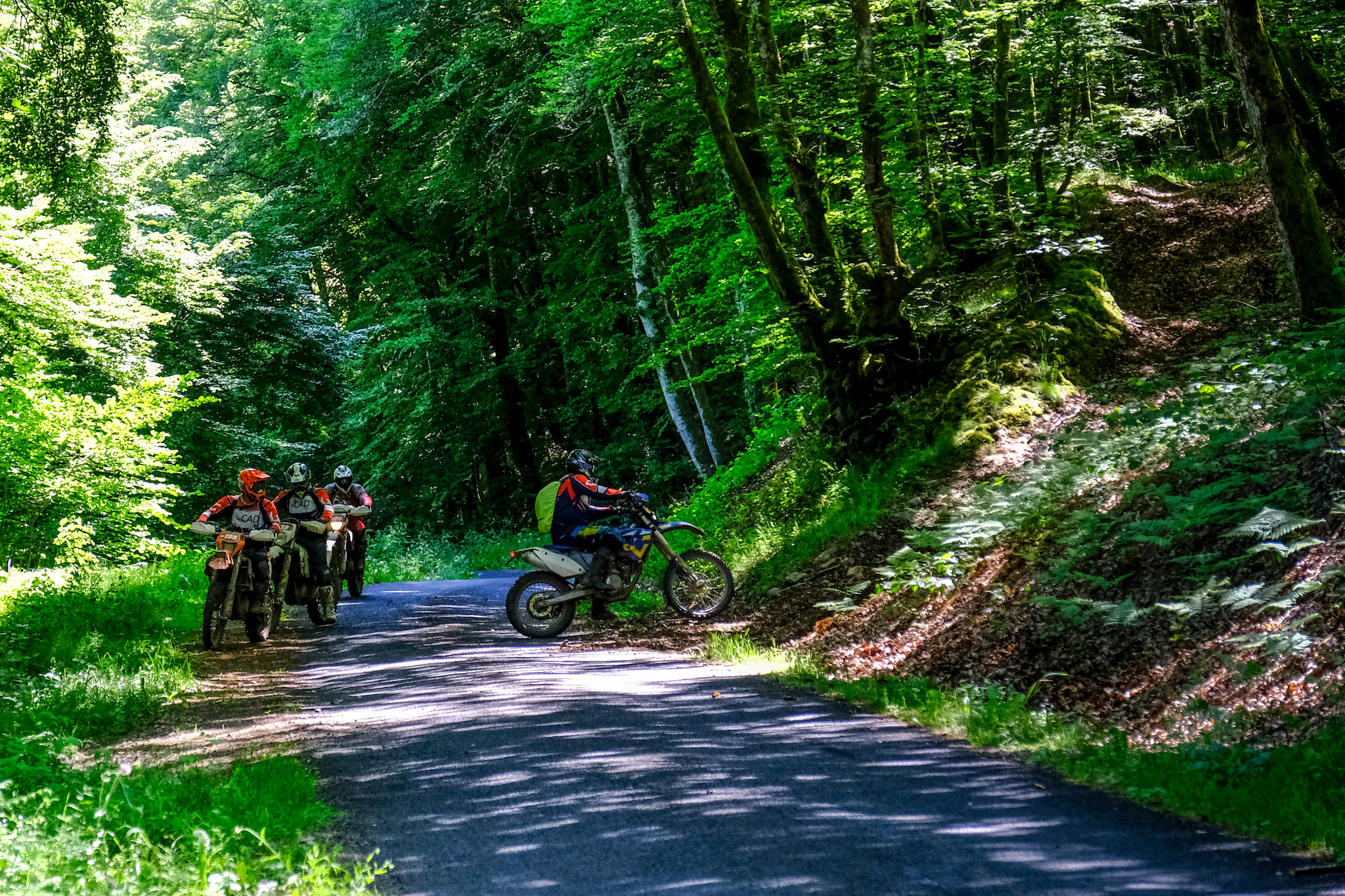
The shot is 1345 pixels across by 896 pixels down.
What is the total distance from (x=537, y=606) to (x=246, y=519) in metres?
3.22

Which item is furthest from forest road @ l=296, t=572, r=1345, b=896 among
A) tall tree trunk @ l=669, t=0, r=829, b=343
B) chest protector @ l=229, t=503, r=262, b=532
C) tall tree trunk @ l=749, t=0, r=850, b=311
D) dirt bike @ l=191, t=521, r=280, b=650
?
Result: tall tree trunk @ l=749, t=0, r=850, b=311

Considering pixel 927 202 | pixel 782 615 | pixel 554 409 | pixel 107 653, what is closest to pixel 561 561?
pixel 782 615

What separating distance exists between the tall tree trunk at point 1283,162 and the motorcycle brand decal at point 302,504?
1103cm

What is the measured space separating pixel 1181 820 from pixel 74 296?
20.1 m

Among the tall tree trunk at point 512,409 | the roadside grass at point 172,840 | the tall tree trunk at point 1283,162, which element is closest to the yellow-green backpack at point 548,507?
the roadside grass at point 172,840

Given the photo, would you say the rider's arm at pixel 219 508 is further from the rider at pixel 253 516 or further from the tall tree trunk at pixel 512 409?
the tall tree trunk at pixel 512 409

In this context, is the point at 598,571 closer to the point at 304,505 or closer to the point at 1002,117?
the point at 304,505

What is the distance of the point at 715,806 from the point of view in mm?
5125

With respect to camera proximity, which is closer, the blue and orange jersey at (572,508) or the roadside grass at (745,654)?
the roadside grass at (745,654)

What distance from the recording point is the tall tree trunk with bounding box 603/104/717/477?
916 inches

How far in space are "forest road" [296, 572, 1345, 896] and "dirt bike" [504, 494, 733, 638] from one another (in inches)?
130

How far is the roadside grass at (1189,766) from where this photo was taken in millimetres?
4457

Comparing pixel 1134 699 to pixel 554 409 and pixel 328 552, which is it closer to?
pixel 328 552

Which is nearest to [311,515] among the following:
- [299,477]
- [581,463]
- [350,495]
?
[299,477]
